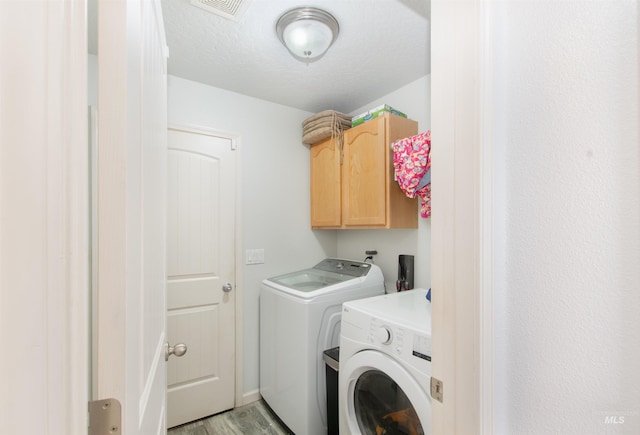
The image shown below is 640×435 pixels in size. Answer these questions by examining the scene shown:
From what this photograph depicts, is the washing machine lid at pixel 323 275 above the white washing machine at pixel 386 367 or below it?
above

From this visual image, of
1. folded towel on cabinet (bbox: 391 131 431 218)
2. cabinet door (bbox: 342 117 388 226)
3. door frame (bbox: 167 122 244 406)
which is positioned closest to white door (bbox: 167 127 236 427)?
door frame (bbox: 167 122 244 406)

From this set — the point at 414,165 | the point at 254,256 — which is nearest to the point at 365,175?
the point at 414,165

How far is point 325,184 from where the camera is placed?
7.97ft

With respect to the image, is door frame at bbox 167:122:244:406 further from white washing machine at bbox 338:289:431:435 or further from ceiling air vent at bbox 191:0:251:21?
white washing machine at bbox 338:289:431:435

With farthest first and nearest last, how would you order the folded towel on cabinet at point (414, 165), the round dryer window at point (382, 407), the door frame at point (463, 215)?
1. the folded towel on cabinet at point (414, 165)
2. the round dryer window at point (382, 407)
3. the door frame at point (463, 215)

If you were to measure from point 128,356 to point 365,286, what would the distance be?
5.52 feet

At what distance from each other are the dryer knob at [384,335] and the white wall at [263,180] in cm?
126

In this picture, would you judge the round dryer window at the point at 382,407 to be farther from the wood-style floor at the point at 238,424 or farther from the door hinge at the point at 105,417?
the door hinge at the point at 105,417

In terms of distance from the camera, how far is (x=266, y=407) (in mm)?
2180

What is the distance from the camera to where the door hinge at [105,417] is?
42 centimetres

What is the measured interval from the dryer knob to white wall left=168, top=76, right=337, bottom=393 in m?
1.26

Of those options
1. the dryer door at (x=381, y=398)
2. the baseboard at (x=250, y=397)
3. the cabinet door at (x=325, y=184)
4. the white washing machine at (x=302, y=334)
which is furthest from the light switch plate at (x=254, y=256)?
the dryer door at (x=381, y=398)

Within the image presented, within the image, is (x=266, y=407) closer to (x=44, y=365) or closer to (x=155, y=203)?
(x=155, y=203)

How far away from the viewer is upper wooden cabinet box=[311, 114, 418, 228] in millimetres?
1926
